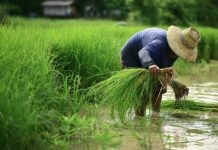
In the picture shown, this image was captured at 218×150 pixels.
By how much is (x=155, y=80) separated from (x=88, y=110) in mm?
847

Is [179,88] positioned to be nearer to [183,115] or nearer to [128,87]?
[183,115]

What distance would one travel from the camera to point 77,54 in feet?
22.3

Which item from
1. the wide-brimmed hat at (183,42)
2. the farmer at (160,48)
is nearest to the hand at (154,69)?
the farmer at (160,48)

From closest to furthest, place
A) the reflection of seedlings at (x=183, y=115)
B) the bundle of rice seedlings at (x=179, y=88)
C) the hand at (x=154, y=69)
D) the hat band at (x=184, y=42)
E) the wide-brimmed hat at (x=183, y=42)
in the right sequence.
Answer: the hand at (x=154, y=69)
the wide-brimmed hat at (x=183, y=42)
the hat band at (x=184, y=42)
the bundle of rice seedlings at (x=179, y=88)
the reflection of seedlings at (x=183, y=115)

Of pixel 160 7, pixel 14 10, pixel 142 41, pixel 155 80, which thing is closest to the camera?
pixel 155 80

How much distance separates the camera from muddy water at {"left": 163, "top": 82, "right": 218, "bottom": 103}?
303 inches

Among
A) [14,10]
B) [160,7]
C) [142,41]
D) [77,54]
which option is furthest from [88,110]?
[14,10]

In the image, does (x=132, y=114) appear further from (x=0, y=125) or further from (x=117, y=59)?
(x=0, y=125)

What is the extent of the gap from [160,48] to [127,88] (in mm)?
594

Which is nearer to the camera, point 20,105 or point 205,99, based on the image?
point 20,105

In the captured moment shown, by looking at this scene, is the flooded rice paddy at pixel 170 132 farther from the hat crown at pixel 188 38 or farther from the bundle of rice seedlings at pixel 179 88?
the hat crown at pixel 188 38

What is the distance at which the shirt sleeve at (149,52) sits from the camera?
5309 millimetres

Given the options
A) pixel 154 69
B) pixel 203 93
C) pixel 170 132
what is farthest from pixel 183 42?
Result: pixel 203 93

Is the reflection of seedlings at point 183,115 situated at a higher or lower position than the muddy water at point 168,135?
lower
